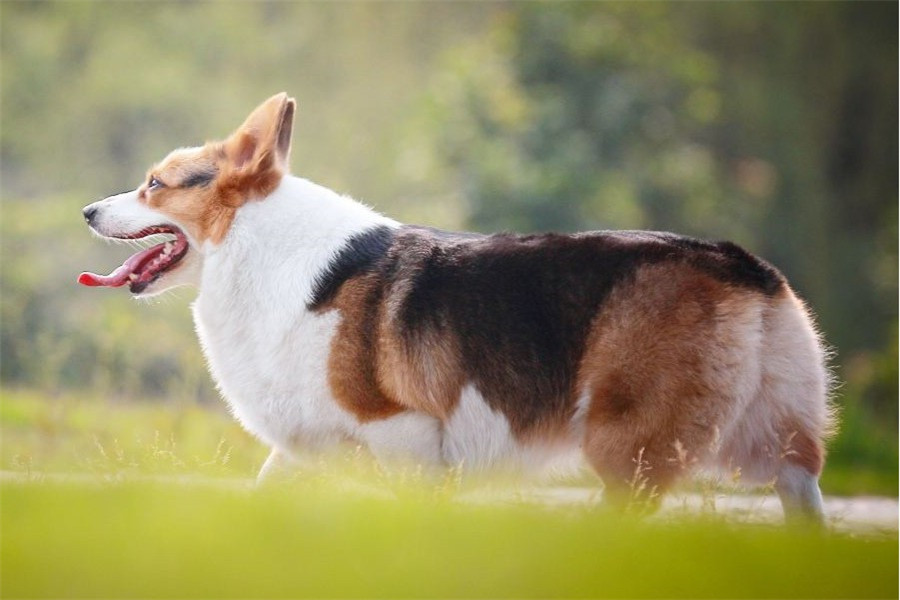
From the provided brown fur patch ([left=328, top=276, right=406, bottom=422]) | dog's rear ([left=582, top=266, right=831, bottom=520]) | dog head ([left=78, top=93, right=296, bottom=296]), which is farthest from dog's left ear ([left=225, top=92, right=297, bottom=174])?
dog's rear ([left=582, top=266, right=831, bottom=520])

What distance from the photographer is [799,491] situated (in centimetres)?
529

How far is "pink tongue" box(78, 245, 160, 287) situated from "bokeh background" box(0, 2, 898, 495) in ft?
23.4

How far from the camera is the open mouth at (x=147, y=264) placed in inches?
228

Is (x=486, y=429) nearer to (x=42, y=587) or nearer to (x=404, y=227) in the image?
(x=404, y=227)

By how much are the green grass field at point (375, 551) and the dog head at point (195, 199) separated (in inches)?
71.8

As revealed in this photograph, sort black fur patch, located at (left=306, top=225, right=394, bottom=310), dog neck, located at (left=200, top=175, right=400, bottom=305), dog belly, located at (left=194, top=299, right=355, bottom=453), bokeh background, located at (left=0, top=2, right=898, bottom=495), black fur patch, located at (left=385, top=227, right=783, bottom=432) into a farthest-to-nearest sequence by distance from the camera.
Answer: bokeh background, located at (left=0, top=2, right=898, bottom=495) < dog neck, located at (left=200, top=175, right=400, bottom=305) < black fur patch, located at (left=306, top=225, right=394, bottom=310) < dog belly, located at (left=194, top=299, right=355, bottom=453) < black fur patch, located at (left=385, top=227, right=783, bottom=432)

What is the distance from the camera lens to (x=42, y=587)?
304cm

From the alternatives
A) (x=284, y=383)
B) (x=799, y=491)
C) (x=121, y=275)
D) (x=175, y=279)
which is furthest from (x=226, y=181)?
(x=799, y=491)

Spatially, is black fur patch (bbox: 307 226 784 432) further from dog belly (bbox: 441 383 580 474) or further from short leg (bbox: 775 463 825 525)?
short leg (bbox: 775 463 825 525)

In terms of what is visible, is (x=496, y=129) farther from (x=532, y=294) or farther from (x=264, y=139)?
(x=532, y=294)

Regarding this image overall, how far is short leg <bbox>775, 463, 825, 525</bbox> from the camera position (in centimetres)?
527

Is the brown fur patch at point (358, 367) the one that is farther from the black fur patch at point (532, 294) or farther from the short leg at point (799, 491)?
the short leg at point (799, 491)

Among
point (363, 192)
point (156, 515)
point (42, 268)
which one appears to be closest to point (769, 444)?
point (156, 515)

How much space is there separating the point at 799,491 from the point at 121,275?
330 cm
